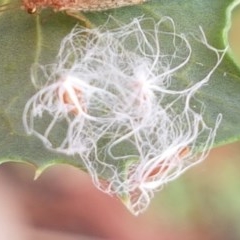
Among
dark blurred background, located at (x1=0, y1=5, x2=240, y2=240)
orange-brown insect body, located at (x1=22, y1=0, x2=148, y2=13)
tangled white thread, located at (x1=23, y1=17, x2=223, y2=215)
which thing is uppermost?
orange-brown insect body, located at (x1=22, y1=0, x2=148, y2=13)

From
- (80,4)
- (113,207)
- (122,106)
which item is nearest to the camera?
(122,106)

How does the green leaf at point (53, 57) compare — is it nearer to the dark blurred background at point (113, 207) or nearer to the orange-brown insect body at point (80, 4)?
the orange-brown insect body at point (80, 4)

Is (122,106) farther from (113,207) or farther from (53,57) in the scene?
(113,207)

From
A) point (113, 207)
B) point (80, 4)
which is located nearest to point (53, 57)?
point (80, 4)

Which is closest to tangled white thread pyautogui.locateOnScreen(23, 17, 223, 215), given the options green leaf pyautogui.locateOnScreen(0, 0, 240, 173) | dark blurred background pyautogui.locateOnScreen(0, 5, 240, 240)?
green leaf pyautogui.locateOnScreen(0, 0, 240, 173)

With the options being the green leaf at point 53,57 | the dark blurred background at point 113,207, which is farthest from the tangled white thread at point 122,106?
the dark blurred background at point 113,207

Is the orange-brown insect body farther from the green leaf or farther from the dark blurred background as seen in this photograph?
the dark blurred background
